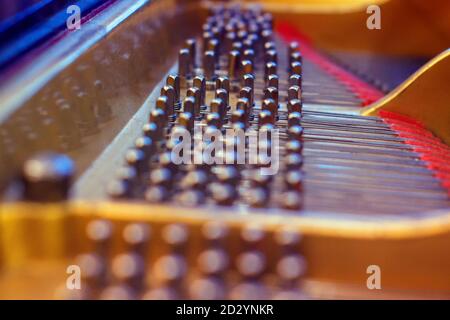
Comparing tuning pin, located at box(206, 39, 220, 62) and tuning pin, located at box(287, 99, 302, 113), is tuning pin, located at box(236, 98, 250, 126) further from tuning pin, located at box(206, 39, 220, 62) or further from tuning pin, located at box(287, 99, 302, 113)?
tuning pin, located at box(206, 39, 220, 62)

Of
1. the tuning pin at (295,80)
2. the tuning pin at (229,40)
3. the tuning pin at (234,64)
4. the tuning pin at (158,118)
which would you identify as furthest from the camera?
the tuning pin at (229,40)

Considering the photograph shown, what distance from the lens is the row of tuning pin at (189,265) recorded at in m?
1.55

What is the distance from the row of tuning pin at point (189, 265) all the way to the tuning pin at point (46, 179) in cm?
10

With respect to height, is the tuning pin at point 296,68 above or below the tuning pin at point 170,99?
above

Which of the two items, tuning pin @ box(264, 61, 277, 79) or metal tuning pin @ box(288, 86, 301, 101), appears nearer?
metal tuning pin @ box(288, 86, 301, 101)

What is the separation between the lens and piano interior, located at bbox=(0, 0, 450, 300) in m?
1.57

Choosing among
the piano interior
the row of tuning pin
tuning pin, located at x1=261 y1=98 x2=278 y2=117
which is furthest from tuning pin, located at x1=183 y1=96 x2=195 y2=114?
the row of tuning pin

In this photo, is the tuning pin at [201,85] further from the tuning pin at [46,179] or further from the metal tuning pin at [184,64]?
the tuning pin at [46,179]

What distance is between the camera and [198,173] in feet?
5.74

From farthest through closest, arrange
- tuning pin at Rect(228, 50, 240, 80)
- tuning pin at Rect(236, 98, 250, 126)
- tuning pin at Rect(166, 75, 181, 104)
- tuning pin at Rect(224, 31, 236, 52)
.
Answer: tuning pin at Rect(224, 31, 236, 52), tuning pin at Rect(228, 50, 240, 80), tuning pin at Rect(166, 75, 181, 104), tuning pin at Rect(236, 98, 250, 126)

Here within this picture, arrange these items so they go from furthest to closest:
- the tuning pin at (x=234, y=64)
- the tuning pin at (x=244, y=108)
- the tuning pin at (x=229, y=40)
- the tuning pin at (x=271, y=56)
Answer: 1. the tuning pin at (x=229, y=40)
2. the tuning pin at (x=271, y=56)
3. the tuning pin at (x=234, y=64)
4. the tuning pin at (x=244, y=108)

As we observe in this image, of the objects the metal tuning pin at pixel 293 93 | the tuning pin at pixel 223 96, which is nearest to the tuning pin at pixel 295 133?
the tuning pin at pixel 223 96

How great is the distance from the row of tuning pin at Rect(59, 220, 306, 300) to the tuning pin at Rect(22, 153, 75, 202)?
10 cm

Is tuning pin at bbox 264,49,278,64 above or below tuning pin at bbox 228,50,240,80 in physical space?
above
